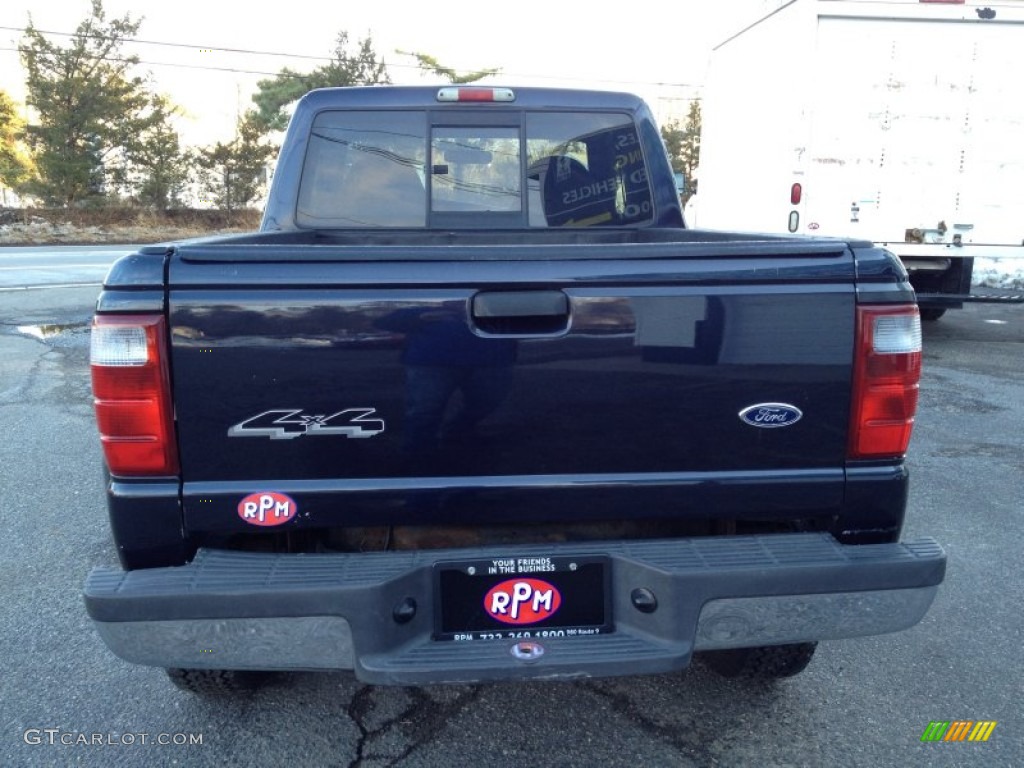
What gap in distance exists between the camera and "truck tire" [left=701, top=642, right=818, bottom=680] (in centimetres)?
258

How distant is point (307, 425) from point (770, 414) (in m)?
1.19

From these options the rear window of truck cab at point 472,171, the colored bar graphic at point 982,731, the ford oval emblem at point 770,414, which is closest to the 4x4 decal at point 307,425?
the ford oval emblem at point 770,414

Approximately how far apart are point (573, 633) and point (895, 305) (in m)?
1.20

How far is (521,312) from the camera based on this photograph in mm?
1963

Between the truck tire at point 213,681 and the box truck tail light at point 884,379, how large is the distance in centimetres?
202

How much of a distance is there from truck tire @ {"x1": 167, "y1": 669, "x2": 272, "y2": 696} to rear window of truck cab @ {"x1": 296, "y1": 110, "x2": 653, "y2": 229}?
1963 mm

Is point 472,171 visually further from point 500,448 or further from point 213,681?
point 213,681

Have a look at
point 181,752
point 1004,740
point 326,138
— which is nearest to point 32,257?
point 326,138

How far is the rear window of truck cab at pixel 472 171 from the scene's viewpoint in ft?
11.9

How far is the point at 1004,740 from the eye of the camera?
2.47 metres

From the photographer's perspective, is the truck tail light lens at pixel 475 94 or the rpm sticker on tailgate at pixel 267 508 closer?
the rpm sticker on tailgate at pixel 267 508

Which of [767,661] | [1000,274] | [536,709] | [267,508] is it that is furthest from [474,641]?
[1000,274]

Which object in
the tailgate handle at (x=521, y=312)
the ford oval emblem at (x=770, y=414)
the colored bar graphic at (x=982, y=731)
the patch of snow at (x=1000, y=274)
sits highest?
the tailgate handle at (x=521, y=312)

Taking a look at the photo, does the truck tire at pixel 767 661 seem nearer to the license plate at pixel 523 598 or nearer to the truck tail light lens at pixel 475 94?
the license plate at pixel 523 598
